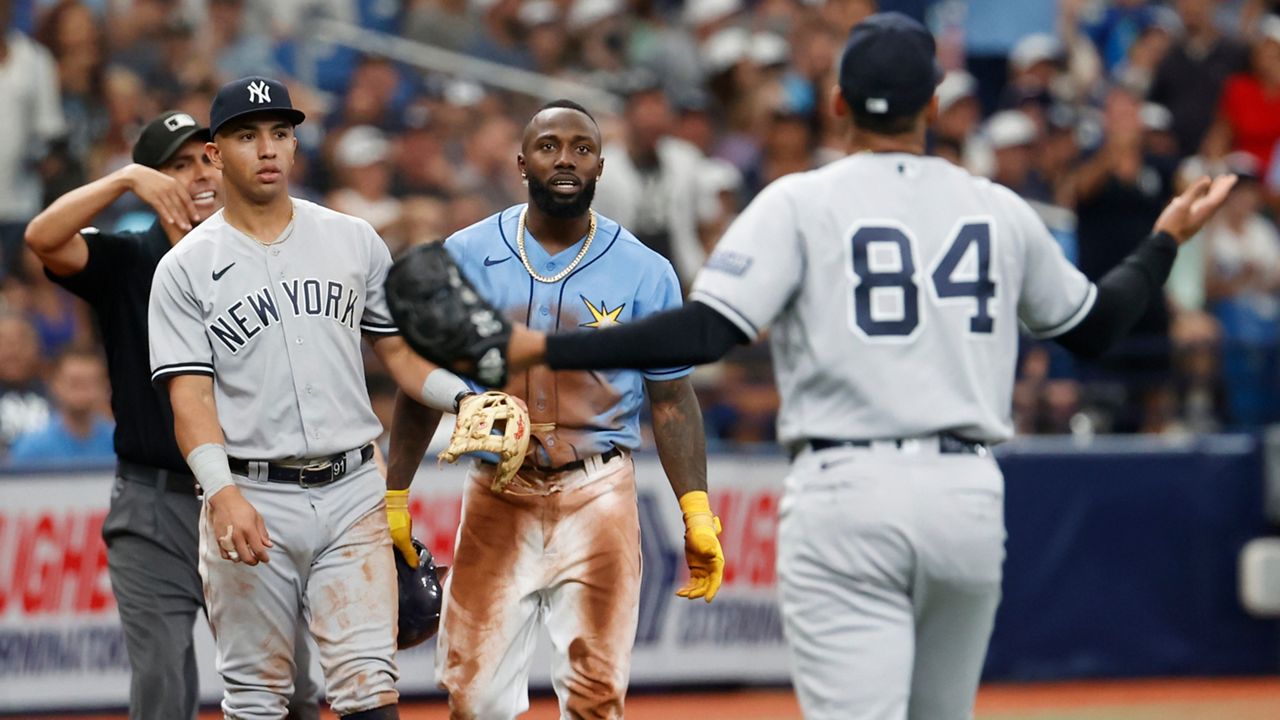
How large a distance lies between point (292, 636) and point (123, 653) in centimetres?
445

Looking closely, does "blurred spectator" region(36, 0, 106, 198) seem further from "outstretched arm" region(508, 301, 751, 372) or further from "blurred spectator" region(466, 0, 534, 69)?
"outstretched arm" region(508, 301, 751, 372)

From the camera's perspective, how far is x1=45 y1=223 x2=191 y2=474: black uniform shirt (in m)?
6.42

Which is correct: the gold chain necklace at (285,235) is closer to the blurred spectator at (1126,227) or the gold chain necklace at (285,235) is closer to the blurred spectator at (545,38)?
the blurred spectator at (1126,227)

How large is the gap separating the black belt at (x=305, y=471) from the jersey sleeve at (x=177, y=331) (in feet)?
1.10

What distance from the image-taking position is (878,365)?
4617mm

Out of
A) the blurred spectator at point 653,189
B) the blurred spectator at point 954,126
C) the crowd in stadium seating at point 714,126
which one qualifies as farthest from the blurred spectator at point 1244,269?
the blurred spectator at point 653,189

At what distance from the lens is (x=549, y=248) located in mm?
6270

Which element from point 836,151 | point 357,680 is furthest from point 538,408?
point 836,151

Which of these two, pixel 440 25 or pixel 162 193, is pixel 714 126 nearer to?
pixel 440 25

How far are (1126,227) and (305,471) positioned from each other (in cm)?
821

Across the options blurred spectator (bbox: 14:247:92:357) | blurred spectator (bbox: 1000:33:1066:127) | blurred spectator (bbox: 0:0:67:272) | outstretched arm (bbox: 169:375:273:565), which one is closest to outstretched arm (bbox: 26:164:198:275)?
outstretched arm (bbox: 169:375:273:565)

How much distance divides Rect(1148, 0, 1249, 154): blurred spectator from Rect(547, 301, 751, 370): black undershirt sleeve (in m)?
11.2

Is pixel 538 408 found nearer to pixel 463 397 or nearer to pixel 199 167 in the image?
pixel 463 397

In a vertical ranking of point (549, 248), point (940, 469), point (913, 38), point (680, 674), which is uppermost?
point (913, 38)
